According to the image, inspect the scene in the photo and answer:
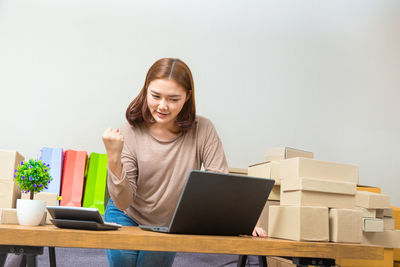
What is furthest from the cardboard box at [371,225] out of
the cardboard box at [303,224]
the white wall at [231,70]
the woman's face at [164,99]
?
the white wall at [231,70]

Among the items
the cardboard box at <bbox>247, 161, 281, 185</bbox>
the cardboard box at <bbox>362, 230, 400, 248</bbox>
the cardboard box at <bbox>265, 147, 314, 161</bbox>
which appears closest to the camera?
the cardboard box at <bbox>247, 161, 281, 185</bbox>

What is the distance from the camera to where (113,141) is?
1117 mm

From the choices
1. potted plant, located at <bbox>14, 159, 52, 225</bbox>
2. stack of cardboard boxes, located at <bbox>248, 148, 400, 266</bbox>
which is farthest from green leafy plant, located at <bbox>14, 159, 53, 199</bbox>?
stack of cardboard boxes, located at <bbox>248, 148, 400, 266</bbox>

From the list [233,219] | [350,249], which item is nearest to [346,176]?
[350,249]

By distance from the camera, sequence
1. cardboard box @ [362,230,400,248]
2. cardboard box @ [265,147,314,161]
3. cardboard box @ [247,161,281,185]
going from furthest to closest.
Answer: cardboard box @ [265,147,314,161]
cardboard box @ [362,230,400,248]
cardboard box @ [247,161,281,185]

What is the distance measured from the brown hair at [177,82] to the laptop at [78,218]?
0.56 meters

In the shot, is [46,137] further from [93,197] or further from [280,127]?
[280,127]

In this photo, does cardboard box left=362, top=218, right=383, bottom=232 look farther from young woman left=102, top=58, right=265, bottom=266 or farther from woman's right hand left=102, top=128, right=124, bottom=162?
woman's right hand left=102, top=128, right=124, bottom=162

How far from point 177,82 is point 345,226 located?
2.22ft

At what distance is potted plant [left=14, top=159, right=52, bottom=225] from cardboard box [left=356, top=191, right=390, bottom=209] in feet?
3.93

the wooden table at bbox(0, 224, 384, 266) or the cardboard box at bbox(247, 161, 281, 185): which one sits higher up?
the cardboard box at bbox(247, 161, 281, 185)

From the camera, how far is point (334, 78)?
283 cm

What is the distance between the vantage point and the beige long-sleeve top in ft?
4.83

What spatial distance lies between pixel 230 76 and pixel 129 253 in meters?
1.58
